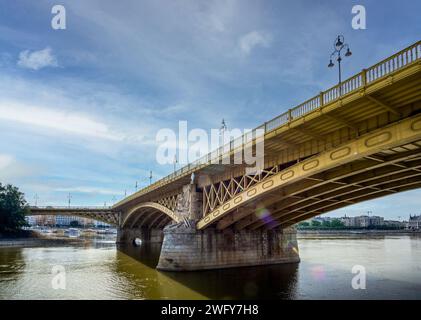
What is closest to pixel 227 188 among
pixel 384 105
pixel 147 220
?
pixel 384 105

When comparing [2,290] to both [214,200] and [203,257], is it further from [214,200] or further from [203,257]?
[214,200]

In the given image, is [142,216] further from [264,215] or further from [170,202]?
[264,215]

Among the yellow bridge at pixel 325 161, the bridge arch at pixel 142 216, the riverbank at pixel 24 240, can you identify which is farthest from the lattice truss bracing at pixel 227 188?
the riverbank at pixel 24 240

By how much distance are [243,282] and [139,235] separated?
60742mm

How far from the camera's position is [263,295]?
23906mm

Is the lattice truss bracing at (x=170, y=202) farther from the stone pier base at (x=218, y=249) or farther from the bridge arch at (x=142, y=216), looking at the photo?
the bridge arch at (x=142, y=216)

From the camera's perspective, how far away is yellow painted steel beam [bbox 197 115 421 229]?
16109 millimetres

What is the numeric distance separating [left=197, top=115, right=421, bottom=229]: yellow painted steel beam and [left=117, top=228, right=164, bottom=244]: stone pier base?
59.1 meters

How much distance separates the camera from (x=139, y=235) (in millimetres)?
85188

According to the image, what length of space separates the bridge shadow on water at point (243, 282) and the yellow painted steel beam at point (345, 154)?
6.31 meters

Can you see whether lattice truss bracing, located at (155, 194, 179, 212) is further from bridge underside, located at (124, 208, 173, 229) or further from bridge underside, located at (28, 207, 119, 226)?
bridge underside, located at (28, 207, 119, 226)

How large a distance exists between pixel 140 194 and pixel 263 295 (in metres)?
35.4

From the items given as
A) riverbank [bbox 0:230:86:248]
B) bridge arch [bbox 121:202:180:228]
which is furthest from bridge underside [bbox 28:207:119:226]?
riverbank [bbox 0:230:86:248]

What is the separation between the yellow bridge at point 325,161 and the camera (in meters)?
16.4
